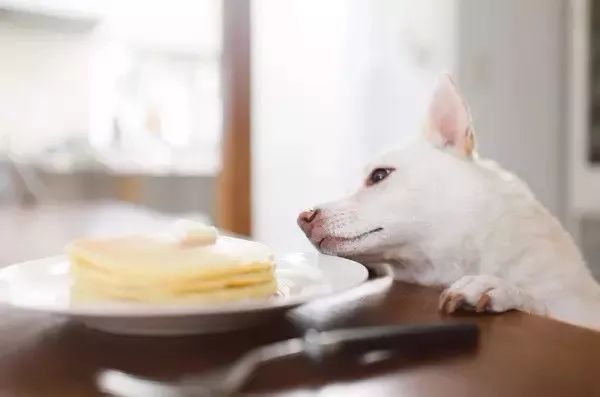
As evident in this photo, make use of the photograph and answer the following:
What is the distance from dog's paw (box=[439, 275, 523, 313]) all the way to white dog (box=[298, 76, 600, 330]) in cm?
12

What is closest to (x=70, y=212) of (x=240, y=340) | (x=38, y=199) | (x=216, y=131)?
(x=38, y=199)

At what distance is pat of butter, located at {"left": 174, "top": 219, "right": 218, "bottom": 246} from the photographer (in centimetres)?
59

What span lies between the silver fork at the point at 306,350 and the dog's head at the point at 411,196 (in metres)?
0.30

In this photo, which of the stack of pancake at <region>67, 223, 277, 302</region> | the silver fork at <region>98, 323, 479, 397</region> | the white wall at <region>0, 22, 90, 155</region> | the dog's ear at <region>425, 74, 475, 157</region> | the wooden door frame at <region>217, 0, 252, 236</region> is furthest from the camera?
the wooden door frame at <region>217, 0, 252, 236</region>

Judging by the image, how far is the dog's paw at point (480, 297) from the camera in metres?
0.64

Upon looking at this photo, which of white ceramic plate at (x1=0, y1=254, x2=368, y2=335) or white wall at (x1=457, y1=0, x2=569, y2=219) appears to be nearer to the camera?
white ceramic plate at (x1=0, y1=254, x2=368, y2=335)

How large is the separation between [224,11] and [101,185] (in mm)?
709

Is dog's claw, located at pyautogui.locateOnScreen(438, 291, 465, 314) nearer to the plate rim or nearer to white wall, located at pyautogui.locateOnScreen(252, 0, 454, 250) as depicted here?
the plate rim

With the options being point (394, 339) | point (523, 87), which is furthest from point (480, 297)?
point (523, 87)

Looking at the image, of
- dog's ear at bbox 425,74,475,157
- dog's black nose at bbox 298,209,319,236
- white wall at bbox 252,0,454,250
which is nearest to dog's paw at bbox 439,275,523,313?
dog's black nose at bbox 298,209,319,236

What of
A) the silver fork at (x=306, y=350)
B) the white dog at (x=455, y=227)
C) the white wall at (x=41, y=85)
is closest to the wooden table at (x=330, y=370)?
the silver fork at (x=306, y=350)

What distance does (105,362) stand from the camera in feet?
1.62

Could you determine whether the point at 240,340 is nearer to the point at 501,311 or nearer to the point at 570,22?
the point at 501,311

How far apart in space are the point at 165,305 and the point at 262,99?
2143 millimetres
